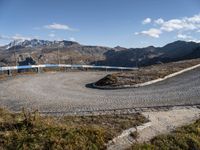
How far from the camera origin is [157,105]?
46.6 ft

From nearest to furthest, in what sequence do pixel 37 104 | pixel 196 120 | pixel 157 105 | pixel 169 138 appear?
pixel 169 138 → pixel 196 120 → pixel 157 105 → pixel 37 104

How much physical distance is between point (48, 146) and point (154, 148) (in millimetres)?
3092

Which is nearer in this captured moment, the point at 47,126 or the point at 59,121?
the point at 47,126

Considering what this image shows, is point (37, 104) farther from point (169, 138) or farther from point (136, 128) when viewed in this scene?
point (169, 138)

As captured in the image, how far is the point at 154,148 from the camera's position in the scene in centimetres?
862

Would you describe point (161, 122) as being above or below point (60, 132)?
below

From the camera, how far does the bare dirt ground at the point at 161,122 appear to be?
8.86 m

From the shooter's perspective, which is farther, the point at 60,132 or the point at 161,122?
the point at 161,122

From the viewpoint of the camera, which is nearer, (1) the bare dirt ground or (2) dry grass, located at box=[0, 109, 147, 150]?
(2) dry grass, located at box=[0, 109, 147, 150]

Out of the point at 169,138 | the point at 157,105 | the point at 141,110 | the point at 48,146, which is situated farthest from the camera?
the point at 157,105

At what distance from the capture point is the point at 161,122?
1088cm

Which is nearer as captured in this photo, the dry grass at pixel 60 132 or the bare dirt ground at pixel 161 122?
the dry grass at pixel 60 132

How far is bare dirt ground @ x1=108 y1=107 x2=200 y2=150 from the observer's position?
8859 millimetres

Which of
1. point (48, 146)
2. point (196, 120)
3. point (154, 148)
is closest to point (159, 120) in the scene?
point (196, 120)
